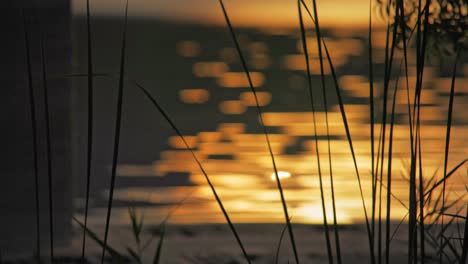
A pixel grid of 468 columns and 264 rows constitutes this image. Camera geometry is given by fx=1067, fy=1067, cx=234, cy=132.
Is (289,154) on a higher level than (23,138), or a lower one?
lower

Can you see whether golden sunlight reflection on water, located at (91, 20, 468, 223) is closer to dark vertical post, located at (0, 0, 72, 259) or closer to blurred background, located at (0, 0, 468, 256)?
blurred background, located at (0, 0, 468, 256)

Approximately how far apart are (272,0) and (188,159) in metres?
7.40

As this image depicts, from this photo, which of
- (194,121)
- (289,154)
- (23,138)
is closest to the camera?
(23,138)

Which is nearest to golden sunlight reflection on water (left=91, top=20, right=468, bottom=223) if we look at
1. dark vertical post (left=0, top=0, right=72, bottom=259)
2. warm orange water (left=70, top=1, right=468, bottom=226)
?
warm orange water (left=70, top=1, right=468, bottom=226)

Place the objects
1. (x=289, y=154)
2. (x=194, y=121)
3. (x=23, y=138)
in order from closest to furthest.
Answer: (x=23, y=138) → (x=289, y=154) → (x=194, y=121)

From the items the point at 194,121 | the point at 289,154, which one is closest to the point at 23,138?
the point at 289,154

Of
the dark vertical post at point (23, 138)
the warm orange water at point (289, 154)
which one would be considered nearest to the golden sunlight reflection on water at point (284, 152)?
the warm orange water at point (289, 154)

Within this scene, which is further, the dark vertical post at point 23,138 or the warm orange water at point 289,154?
the warm orange water at point 289,154

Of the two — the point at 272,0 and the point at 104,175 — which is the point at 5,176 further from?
the point at 272,0

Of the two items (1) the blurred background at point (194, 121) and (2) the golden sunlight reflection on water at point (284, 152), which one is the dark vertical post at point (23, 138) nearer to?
(1) the blurred background at point (194, 121)

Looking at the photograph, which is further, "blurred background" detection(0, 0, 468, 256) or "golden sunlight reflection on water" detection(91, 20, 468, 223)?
"golden sunlight reflection on water" detection(91, 20, 468, 223)

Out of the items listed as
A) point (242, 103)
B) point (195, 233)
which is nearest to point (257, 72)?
point (242, 103)

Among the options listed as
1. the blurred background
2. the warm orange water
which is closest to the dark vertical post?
the blurred background

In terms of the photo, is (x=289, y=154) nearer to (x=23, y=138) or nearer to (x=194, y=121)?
(x=194, y=121)
